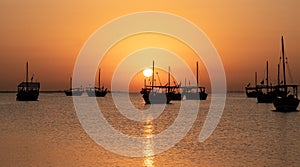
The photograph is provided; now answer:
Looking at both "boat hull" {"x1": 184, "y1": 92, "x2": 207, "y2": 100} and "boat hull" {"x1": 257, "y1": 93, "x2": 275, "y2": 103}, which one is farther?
"boat hull" {"x1": 184, "y1": 92, "x2": 207, "y2": 100}

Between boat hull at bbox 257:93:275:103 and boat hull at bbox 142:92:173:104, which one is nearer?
boat hull at bbox 257:93:275:103

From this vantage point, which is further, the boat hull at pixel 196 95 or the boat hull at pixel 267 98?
the boat hull at pixel 196 95

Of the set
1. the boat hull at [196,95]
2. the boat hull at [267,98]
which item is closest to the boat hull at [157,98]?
the boat hull at [267,98]

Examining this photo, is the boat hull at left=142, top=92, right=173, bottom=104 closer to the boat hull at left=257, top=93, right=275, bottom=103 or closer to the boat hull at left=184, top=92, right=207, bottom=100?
the boat hull at left=257, top=93, right=275, bottom=103

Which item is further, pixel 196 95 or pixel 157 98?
pixel 196 95

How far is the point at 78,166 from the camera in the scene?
1244 inches

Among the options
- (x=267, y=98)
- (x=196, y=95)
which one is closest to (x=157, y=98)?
(x=267, y=98)

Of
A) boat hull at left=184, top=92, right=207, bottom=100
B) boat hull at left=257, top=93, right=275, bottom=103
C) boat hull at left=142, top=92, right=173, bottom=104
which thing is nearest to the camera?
boat hull at left=257, top=93, right=275, bottom=103

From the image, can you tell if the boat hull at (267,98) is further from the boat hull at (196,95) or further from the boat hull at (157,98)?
the boat hull at (196,95)

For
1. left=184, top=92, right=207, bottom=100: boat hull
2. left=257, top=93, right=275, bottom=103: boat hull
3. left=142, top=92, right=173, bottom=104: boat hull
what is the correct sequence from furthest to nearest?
1. left=184, top=92, right=207, bottom=100: boat hull
2. left=142, top=92, right=173, bottom=104: boat hull
3. left=257, top=93, right=275, bottom=103: boat hull

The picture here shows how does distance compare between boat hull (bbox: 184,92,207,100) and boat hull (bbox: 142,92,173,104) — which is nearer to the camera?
boat hull (bbox: 142,92,173,104)

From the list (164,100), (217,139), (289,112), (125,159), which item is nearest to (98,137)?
(217,139)

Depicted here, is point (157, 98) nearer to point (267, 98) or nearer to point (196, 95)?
point (267, 98)

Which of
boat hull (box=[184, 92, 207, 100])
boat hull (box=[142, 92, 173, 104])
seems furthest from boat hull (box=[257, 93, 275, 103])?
boat hull (box=[184, 92, 207, 100])
